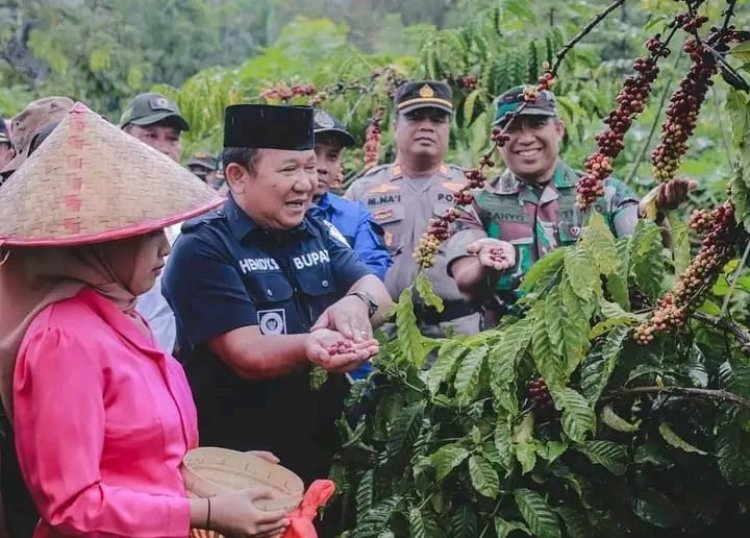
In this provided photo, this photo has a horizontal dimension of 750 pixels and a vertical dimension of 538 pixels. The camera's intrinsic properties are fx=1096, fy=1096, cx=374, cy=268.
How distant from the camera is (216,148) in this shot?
8.74 meters

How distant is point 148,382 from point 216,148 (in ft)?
21.5

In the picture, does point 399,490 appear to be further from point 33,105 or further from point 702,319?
point 33,105

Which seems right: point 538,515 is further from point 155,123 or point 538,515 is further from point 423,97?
point 155,123

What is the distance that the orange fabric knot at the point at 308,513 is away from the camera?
245 cm

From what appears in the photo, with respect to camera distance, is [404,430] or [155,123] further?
[155,123]

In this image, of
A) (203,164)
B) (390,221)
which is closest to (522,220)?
(390,221)

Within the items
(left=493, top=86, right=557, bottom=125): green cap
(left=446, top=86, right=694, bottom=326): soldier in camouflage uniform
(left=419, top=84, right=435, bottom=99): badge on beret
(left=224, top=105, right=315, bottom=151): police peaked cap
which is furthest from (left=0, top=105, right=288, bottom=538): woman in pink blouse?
(left=419, top=84, right=435, bottom=99): badge on beret

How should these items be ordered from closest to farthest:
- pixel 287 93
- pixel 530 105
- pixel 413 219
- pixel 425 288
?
pixel 425 288 → pixel 530 105 → pixel 413 219 → pixel 287 93

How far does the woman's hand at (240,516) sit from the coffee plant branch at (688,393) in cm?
108

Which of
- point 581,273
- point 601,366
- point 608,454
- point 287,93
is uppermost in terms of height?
point 581,273

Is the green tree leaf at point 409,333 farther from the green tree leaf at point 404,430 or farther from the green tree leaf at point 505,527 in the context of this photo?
the green tree leaf at point 505,527

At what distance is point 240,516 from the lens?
2307 millimetres

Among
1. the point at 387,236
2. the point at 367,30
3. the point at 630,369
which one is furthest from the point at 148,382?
the point at 367,30

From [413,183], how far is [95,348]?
10.4 feet
